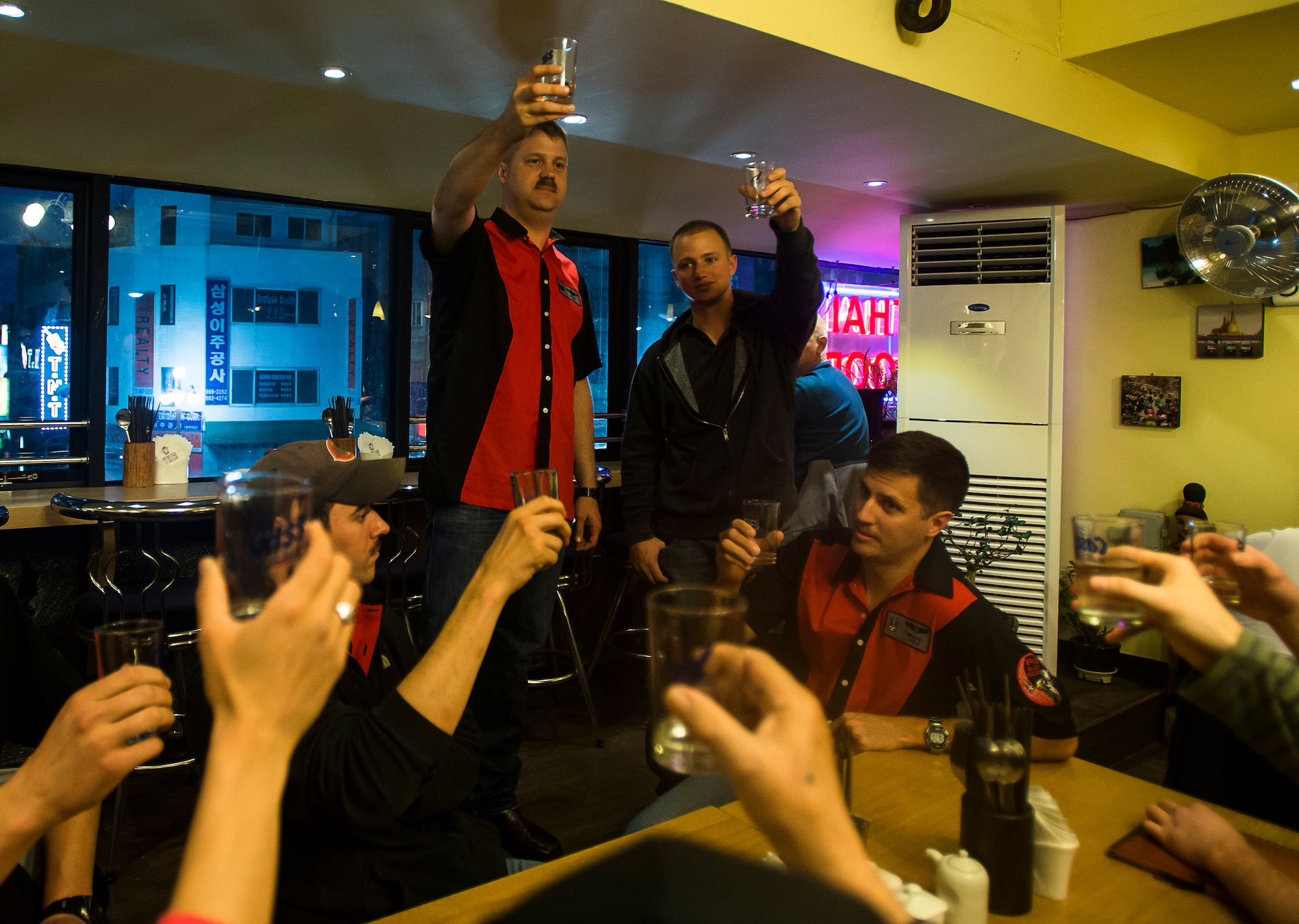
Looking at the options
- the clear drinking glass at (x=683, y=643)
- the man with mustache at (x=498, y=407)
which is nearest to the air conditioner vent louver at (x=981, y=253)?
the man with mustache at (x=498, y=407)

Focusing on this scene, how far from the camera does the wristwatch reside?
1476 millimetres

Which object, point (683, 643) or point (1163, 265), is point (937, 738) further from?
point (1163, 265)

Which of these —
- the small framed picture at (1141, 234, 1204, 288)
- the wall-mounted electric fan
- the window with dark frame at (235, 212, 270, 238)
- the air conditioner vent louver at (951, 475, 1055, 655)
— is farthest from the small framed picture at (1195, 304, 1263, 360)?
the window with dark frame at (235, 212, 270, 238)

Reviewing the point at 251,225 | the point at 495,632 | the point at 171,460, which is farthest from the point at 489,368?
the point at 251,225

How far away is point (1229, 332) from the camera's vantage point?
4254 mm

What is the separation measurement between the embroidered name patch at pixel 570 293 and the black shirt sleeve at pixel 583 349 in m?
0.04

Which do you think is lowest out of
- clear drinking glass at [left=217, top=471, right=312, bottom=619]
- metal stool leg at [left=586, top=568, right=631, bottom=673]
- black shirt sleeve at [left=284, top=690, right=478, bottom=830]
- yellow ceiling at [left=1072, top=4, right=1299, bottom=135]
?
metal stool leg at [left=586, top=568, right=631, bottom=673]

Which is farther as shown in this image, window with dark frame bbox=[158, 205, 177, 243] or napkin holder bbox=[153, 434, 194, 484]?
window with dark frame bbox=[158, 205, 177, 243]

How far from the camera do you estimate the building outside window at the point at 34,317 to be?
11.6 feet

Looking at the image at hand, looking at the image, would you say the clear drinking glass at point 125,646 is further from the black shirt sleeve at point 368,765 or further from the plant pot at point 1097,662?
the plant pot at point 1097,662

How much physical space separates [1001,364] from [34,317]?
431 centimetres

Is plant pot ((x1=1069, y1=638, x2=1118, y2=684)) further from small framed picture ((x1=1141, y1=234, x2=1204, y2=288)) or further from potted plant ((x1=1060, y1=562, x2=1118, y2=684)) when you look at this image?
small framed picture ((x1=1141, y1=234, x2=1204, y2=288))

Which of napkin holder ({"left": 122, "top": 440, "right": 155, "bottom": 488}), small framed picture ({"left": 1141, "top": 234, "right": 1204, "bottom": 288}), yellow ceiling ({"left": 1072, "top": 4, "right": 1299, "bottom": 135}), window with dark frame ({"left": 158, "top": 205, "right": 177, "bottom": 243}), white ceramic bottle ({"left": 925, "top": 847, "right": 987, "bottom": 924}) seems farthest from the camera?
small framed picture ({"left": 1141, "top": 234, "right": 1204, "bottom": 288})

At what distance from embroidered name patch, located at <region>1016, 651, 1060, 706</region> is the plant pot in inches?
125
